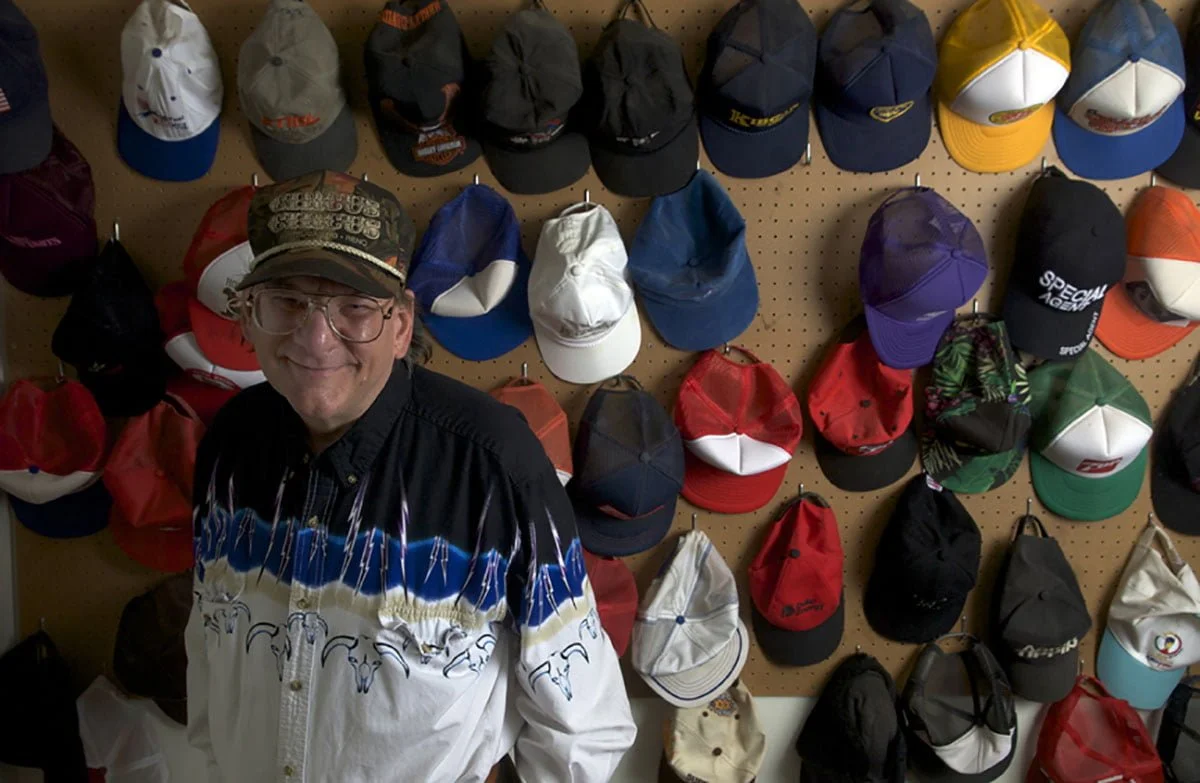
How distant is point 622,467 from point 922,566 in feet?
2.27

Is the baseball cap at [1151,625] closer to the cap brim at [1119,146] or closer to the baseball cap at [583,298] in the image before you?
the cap brim at [1119,146]

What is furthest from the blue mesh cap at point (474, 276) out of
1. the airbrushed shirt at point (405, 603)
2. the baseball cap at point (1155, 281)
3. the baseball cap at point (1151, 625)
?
the baseball cap at point (1151, 625)

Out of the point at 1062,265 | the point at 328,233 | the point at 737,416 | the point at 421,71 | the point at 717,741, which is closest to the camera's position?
the point at 328,233

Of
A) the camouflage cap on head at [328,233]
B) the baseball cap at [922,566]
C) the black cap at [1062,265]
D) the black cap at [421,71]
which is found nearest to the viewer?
the camouflage cap on head at [328,233]

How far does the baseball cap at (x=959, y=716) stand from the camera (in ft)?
6.31

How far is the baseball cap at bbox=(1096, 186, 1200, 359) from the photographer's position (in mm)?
1751

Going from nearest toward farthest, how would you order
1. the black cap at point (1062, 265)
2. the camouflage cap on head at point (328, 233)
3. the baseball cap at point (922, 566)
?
the camouflage cap on head at point (328, 233), the black cap at point (1062, 265), the baseball cap at point (922, 566)

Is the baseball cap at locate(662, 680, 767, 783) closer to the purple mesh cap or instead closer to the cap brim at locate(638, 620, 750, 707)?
the cap brim at locate(638, 620, 750, 707)

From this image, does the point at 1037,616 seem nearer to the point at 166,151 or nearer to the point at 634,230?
the point at 634,230

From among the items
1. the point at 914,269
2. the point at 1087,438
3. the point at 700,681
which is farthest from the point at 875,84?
the point at 700,681

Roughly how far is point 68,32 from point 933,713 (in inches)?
94.2

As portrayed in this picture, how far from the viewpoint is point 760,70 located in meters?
1.64

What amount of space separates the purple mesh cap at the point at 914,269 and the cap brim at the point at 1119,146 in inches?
11.2

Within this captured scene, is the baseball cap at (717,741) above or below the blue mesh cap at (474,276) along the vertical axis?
below
